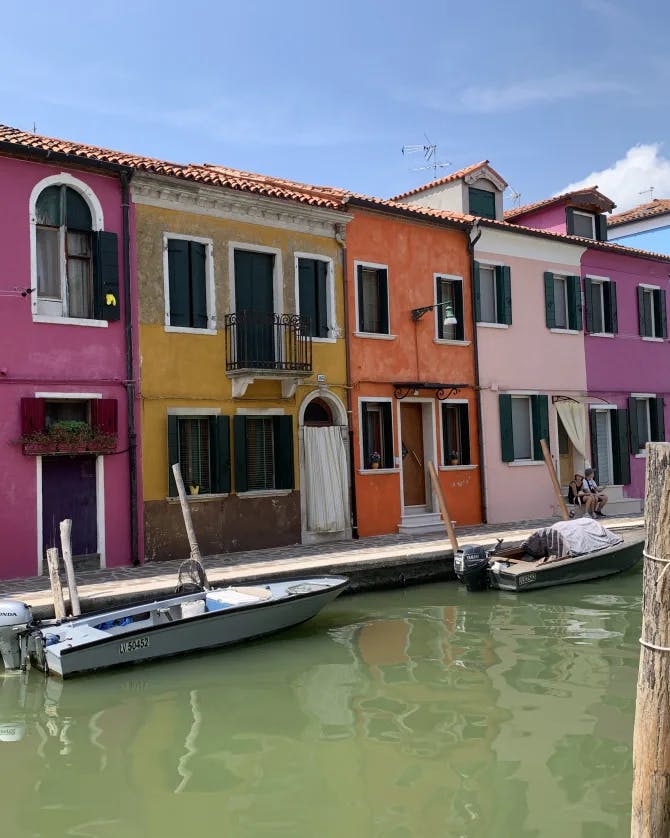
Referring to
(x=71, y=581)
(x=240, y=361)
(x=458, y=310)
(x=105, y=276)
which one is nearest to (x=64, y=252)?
(x=105, y=276)

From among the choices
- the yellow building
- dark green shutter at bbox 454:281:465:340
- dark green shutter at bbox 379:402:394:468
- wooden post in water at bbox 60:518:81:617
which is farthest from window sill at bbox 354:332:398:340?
wooden post in water at bbox 60:518:81:617

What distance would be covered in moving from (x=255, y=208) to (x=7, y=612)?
8.87 m

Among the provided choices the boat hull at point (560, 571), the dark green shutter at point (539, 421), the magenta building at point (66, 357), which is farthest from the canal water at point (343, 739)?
the dark green shutter at point (539, 421)

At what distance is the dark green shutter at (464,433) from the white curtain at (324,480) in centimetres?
360

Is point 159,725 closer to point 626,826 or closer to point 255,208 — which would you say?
point 626,826

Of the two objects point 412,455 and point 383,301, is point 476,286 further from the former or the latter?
point 412,455

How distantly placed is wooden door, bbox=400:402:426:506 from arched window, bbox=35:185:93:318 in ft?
23.9

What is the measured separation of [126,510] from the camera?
45.1 feet

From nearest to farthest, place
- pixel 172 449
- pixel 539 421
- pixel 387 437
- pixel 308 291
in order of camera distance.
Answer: pixel 172 449, pixel 308 291, pixel 387 437, pixel 539 421

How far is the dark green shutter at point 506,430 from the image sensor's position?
1919 centimetres

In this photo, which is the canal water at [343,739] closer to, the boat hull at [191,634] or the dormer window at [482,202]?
the boat hull at [191,634]

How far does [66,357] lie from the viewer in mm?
13289

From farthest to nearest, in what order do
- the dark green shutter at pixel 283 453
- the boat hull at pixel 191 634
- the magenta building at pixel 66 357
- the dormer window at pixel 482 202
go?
1. the dormer window at pixel 482 202
2. the dark green shutter at pixel 283 453
3. the magenta building at pixel 66 357
4. the boat hull at pixel 191 634

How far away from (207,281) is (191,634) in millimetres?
7061
